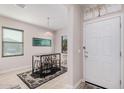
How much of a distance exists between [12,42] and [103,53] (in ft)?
13.2

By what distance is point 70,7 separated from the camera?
2764 millimetres

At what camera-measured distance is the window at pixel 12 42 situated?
4407 mm

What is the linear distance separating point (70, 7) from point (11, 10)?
231 centimetres

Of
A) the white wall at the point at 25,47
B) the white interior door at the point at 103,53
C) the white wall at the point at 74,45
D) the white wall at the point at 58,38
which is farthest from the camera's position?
the white wall at the point at 58,38

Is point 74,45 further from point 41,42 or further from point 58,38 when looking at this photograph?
point 58,38

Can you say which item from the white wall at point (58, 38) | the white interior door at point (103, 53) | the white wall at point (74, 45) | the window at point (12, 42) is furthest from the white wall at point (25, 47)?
the white interior door at point (103, 53)

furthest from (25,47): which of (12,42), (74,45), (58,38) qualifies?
(74,45)

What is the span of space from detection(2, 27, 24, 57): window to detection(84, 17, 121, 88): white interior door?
344 centimetres

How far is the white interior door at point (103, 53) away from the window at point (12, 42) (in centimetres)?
344

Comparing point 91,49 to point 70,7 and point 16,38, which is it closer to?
point 70,7

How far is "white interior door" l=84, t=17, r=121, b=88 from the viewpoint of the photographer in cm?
246

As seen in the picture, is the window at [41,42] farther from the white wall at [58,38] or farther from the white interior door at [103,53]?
the white interior door at [103,53]

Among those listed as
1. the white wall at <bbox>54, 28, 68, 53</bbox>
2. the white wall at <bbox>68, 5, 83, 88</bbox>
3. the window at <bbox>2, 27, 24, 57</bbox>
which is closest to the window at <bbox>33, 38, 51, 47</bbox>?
the white wall at <bbox>54, 28, 68, 53</bbox>

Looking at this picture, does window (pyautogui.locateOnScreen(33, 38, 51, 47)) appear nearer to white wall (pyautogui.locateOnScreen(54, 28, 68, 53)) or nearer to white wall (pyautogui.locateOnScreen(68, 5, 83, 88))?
white wall (pyautogui.locateOnScreen(54, 28, 68, 53))
